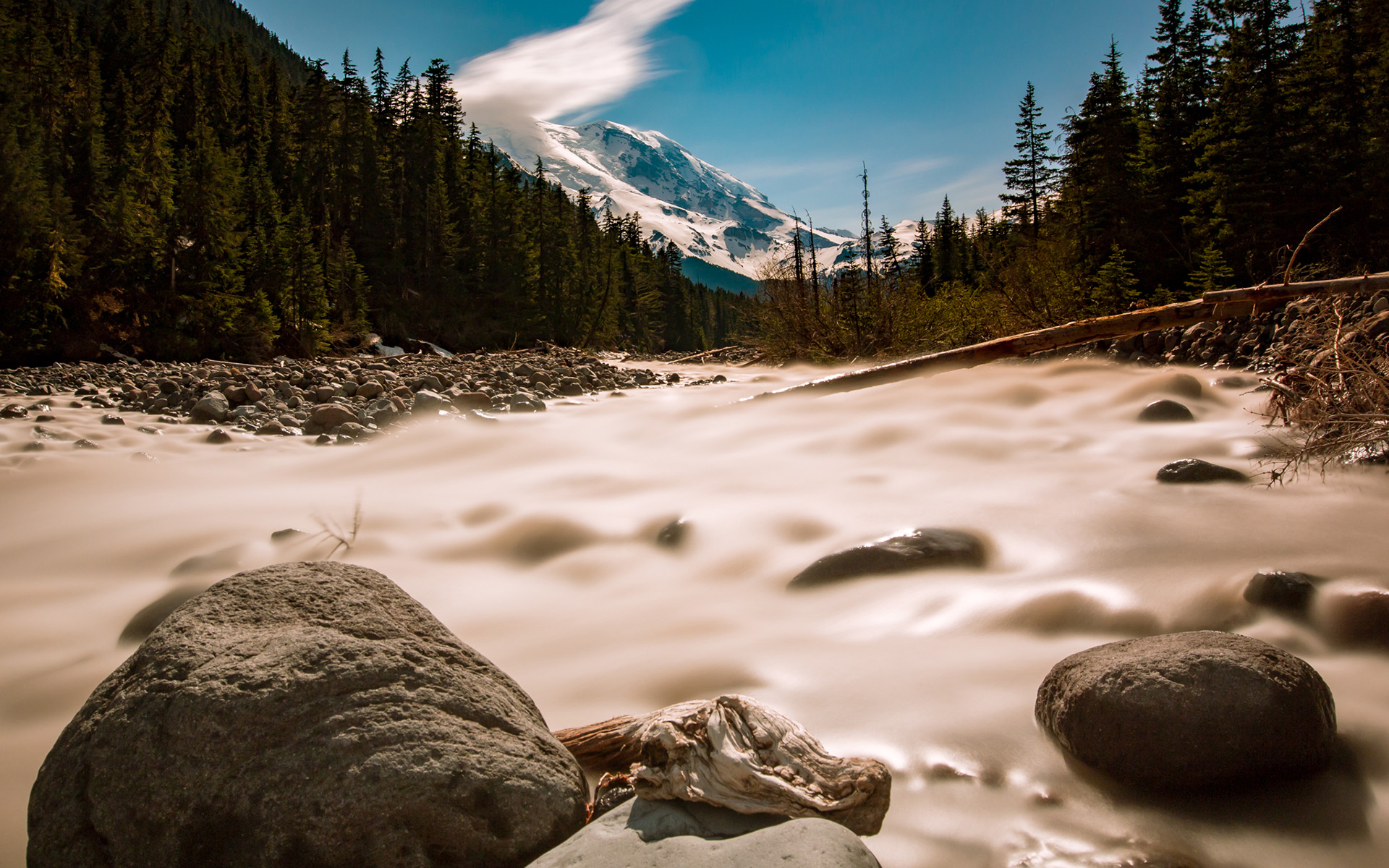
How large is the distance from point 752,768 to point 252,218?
32476 millimetres

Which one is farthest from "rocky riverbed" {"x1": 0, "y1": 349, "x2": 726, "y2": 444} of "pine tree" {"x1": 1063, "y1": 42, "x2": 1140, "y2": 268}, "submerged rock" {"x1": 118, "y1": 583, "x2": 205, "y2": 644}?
"pine tree" {"x1": 1063, "y1": 42, "x2": 1140, "y2": 268}

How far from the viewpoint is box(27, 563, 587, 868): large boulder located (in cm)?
132

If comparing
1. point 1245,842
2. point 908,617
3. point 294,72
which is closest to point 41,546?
point 908,617

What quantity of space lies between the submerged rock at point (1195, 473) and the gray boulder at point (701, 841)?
3426 millimetres

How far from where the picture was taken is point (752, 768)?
1451 millimetres

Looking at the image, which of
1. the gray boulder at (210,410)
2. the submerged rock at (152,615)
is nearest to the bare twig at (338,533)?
the submerged rock at (152,615)

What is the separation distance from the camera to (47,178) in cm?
2403

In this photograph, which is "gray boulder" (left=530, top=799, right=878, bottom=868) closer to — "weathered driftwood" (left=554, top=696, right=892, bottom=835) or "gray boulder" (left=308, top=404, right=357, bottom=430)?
"weathered driftwood" (left=554, top=696, right=892, bottom=835)

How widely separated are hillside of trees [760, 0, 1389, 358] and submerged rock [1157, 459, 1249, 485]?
4.47 m

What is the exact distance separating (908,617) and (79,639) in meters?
3.07

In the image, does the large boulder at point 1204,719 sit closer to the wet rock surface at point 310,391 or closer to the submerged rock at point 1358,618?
the submerged rock at point 1358,618

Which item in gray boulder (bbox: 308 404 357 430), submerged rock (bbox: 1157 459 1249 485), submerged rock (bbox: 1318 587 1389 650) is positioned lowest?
submerged rock (bbox: 1318 587 1389 650)

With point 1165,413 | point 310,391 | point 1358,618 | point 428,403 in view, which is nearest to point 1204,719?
point 1358,618

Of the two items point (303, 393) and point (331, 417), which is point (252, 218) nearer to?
point (303, 393)
